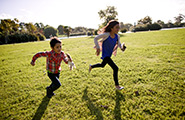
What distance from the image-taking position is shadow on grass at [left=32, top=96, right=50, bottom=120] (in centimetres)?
236

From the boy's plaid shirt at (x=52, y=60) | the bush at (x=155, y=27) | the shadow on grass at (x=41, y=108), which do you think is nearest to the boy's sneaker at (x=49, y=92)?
the shadow on grass at (x=41, y=108)

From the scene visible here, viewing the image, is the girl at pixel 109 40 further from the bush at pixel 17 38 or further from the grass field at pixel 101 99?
the bush at pixel 17 38

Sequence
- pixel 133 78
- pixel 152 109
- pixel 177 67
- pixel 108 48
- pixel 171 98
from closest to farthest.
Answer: pixel 152 109, pixel 171 98, pixel 108 48, pixel 133 78, pixel 177 67

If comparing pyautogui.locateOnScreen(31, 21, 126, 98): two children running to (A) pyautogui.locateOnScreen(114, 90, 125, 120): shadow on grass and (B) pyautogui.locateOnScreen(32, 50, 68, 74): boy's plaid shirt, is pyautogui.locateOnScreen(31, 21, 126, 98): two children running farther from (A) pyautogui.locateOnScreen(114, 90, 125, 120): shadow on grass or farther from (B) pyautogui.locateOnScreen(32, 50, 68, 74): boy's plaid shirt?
(A) pyautogui.locateOnScreen(114, 90, 125, 120): shadow on grass

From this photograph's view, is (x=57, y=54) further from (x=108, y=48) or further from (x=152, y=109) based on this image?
(x=152, y=109)

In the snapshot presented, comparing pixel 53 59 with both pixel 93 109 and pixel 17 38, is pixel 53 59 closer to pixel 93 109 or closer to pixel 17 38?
pixel 93 109

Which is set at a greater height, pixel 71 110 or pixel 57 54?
pixel 57 54

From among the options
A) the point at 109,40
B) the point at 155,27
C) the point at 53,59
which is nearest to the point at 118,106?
the point at 109,40

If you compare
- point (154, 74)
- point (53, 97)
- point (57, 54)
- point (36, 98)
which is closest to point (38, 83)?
point (36, 98)

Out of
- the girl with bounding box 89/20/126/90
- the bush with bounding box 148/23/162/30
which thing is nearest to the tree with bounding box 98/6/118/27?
the bush with bounding box 148/23/162/30

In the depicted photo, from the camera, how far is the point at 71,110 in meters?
2.47

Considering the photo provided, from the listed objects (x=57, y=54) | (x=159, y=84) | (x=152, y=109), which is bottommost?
(x=152, y=109)

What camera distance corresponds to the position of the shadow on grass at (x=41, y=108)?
236 centimetres

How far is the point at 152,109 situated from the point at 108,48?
2.11 meters
